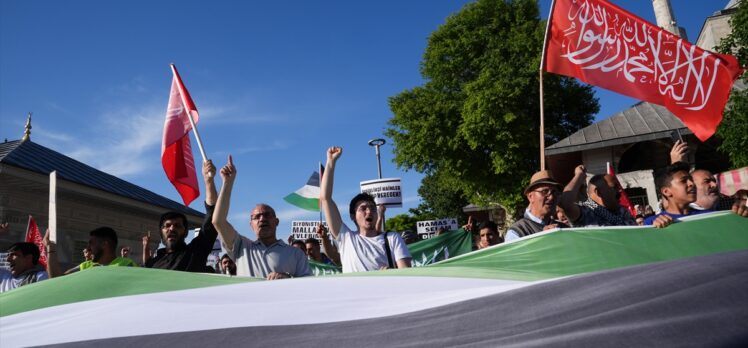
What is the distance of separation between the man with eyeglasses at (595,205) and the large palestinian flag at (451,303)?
3.75 feet

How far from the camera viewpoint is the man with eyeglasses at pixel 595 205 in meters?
4.85

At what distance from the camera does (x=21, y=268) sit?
19.1ft

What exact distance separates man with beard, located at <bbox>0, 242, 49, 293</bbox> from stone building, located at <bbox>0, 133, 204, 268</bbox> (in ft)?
26.3

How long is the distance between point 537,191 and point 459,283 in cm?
222

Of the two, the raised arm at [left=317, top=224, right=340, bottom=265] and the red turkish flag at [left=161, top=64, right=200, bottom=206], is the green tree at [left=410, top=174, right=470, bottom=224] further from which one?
the red turkish flag at [left=161, top=64, right=200, bottom=206]

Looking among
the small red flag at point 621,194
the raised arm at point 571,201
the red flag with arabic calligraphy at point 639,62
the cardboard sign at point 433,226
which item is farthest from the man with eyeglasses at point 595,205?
the cardboard sign at point 433,226

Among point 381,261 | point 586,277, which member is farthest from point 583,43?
point 586,277

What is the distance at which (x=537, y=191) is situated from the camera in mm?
4391

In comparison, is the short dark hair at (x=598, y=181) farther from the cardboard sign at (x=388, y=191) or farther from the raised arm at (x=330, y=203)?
the cardboard sign at (x=388, y=191)

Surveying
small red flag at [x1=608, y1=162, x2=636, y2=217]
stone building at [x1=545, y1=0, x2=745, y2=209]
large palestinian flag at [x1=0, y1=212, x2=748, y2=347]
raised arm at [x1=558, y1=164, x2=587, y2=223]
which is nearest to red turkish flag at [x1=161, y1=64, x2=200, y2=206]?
large palestinian flag at [x1=0, y1=212, x2=748, y2=347]

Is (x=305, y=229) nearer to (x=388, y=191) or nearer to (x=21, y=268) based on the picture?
(x=388, y=191)

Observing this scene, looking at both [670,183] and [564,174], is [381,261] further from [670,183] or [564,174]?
[564,174]

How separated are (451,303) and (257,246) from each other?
288 cm

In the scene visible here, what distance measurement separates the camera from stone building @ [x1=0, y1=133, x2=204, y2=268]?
12.7 metres
